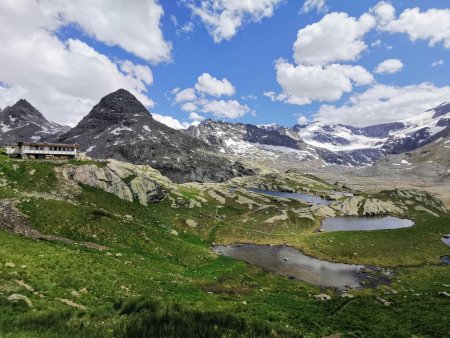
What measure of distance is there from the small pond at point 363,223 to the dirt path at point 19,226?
75245 millimetres

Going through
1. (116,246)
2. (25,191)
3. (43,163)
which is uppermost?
(43,163)

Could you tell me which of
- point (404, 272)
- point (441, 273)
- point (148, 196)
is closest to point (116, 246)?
point (148, 196)

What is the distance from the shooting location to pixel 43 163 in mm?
67625

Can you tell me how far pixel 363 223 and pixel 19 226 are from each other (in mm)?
108575

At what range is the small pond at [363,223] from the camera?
106 meters

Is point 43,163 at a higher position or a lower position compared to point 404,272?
higher

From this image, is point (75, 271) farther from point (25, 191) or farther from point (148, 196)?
point (148, 196)

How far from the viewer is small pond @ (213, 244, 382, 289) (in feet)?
188

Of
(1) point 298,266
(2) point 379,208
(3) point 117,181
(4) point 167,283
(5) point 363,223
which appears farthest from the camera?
(2) point 379,208

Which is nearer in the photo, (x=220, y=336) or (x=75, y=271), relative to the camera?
(x=220, y=336)

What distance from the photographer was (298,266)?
6450 centimetres

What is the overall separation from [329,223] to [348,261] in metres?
41.4

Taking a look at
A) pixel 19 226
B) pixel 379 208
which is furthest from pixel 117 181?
pixel 379 208

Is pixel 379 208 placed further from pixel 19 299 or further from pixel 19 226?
pixel 19 299
